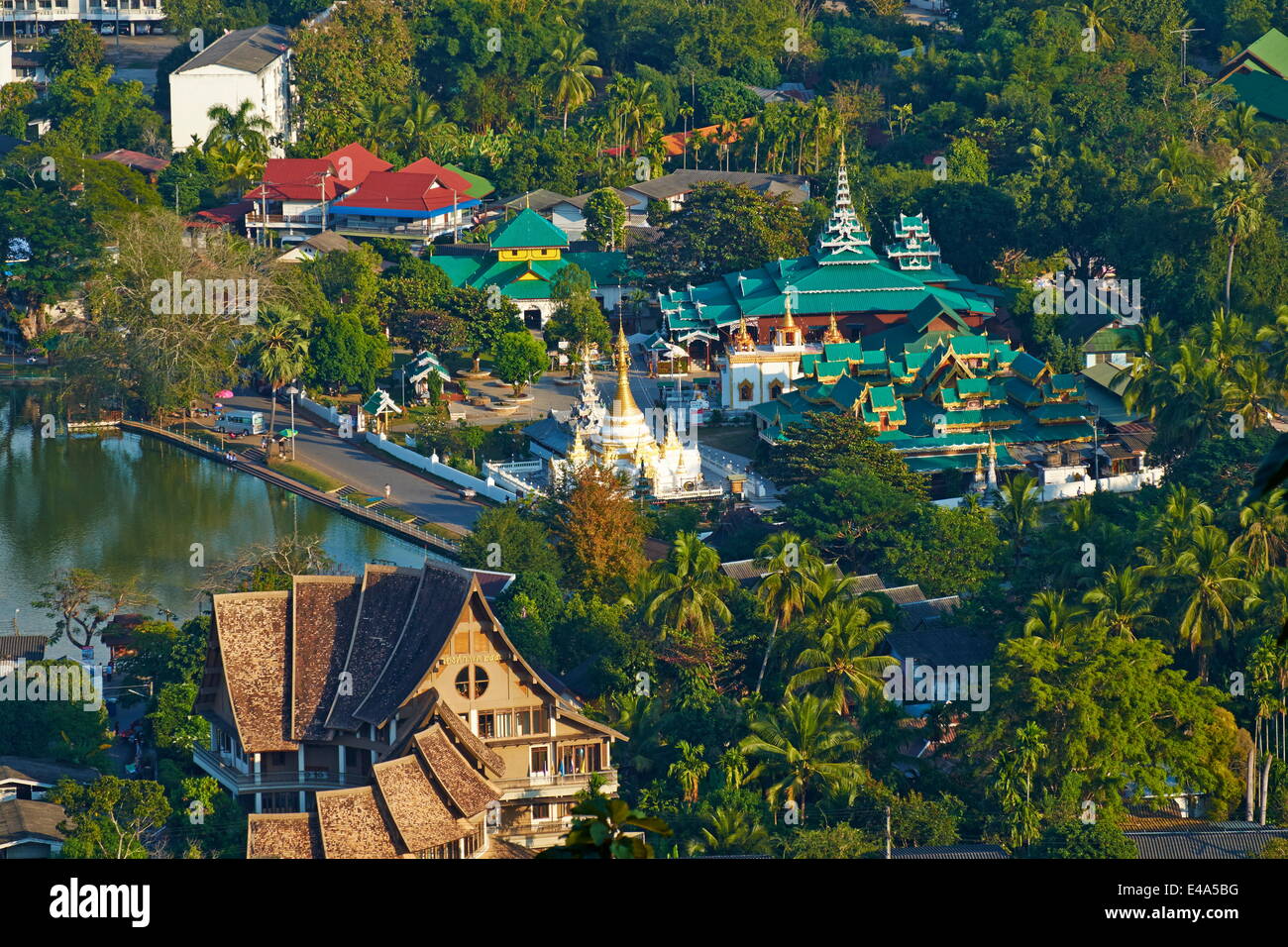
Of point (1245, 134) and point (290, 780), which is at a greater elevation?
point (1245, 134)

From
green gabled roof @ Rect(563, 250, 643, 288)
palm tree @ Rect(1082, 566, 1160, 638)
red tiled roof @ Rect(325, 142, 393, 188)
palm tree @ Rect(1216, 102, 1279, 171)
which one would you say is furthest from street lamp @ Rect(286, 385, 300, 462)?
palm tree @ Rect(1216, 102, 1279, 171)

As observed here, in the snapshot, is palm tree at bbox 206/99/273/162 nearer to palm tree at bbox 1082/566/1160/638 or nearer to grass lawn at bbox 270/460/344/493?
grass lawn at bbox 270/460/344/493

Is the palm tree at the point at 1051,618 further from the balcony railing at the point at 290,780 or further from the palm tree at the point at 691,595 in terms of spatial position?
the balcony railing at the point at 290,780

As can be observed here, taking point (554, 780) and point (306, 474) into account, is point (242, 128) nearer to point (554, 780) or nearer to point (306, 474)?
point (306, 474)

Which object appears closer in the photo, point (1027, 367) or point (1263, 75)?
point (1027, 367)

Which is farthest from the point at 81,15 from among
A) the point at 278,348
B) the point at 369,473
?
→ the point at 369,473

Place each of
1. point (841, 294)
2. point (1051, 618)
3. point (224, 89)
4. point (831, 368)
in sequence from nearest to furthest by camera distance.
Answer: point (1051, 618) → point (831, 368) → point (841, 294) → point (224, 89)

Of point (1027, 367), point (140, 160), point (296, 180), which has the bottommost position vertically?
point (1027, 367)
